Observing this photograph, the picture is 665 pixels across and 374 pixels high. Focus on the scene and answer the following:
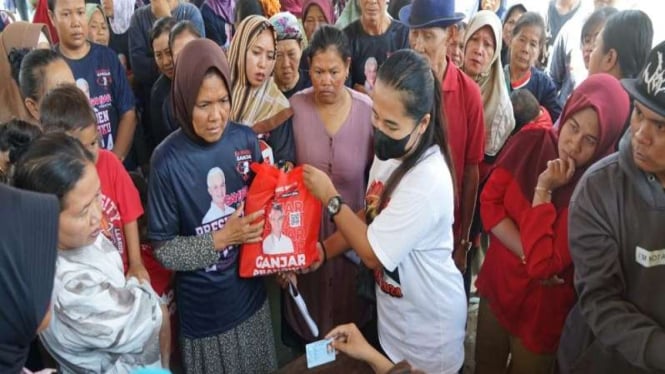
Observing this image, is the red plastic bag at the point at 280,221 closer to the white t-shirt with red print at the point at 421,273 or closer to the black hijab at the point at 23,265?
the white t-shirt with red print at the point at 421,273

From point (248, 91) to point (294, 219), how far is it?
0.78 meters

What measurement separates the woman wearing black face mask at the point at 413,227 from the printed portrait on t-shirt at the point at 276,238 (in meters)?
0.21

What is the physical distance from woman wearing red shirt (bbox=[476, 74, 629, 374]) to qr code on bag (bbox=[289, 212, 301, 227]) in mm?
691

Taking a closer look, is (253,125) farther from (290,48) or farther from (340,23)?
(340,23)

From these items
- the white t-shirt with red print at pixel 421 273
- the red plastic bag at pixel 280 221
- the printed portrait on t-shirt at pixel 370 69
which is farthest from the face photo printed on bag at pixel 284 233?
the printed portrait on t-shirt at pixel 370 69

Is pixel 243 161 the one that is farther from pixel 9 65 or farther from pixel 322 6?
pixel 322 6

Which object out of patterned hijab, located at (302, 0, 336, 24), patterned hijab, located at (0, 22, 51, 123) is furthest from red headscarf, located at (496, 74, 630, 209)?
patterned hijab, located at (302, 0, 336, 24)

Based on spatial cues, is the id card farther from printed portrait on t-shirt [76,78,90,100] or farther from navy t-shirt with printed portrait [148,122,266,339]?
printed portrait on t-shirt [76,78,90,100]

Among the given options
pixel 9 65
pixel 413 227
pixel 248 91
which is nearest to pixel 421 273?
pixel 413 227

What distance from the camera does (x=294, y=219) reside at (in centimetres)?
186

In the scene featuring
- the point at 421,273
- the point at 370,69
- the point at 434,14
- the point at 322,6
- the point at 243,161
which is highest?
the point at 322,6

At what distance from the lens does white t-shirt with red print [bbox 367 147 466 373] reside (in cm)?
151

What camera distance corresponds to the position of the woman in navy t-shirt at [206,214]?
1.75 m

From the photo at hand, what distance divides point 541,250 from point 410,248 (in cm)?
46
